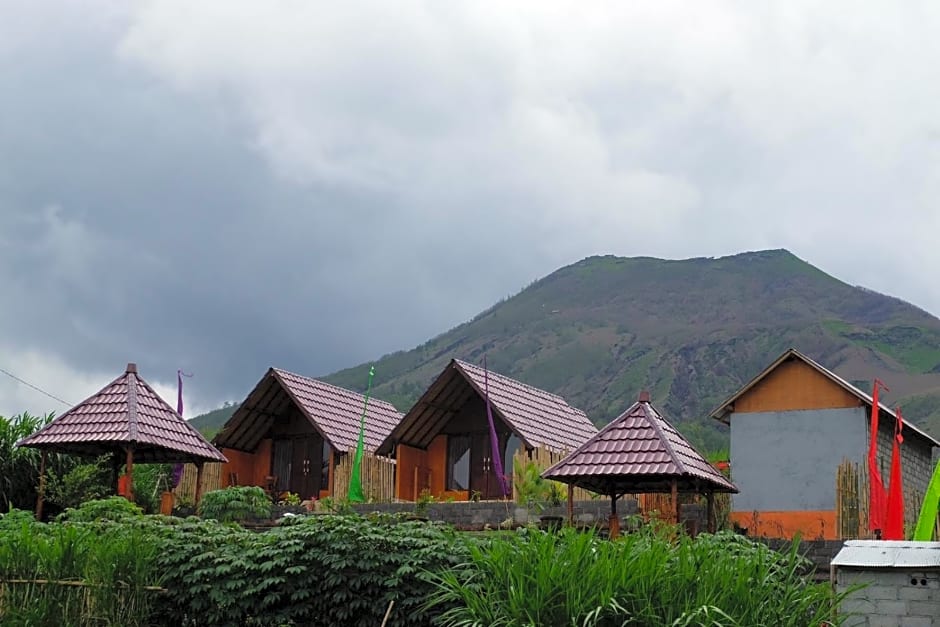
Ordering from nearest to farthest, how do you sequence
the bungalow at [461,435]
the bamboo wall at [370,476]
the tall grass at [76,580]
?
the tall grass at [76,580] → the bamboo wall at [370,476] → the bungalow at [461,435]

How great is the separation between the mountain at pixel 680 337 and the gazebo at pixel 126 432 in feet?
137

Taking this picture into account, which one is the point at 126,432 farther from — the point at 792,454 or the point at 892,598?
the point at 892,598

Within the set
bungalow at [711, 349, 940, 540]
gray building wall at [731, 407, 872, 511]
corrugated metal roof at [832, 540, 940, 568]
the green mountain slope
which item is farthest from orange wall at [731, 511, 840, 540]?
the green mountain slope

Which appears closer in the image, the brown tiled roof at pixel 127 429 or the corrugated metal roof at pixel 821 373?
the brown tiled roof at pixel 127 429

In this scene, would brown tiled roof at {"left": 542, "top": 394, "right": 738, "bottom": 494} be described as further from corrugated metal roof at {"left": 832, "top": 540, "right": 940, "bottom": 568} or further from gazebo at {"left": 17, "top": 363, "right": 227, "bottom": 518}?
gazebo at {"left": 17, "top": 363, "right": 227, "bottom": 518}

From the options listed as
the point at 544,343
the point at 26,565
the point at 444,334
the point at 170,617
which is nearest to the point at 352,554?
the point at 170,617

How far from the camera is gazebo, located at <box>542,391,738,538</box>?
15.0m

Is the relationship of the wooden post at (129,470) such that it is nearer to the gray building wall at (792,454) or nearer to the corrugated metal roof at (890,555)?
the gray building wall at (792,454)

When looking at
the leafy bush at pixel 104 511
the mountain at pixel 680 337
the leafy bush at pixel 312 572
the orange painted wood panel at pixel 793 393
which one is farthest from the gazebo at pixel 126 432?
the mountain at pixel 680 337

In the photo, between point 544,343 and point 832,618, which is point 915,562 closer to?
point 832,618

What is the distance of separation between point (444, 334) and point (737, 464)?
3803 inches

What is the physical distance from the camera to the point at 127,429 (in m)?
18.6

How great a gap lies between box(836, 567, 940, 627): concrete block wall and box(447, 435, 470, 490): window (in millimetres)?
16595

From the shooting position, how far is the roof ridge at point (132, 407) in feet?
60.6
